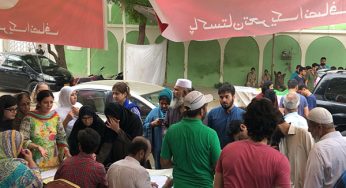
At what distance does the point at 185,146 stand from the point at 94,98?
20.1 ft

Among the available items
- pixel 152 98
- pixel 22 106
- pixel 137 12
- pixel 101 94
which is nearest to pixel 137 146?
pixel 22 106

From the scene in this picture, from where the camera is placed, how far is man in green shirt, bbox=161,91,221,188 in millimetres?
3961

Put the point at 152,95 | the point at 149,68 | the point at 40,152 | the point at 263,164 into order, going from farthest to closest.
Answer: the point at 149,68
the point at 152,95
the point at 40,152
the point at 263,164

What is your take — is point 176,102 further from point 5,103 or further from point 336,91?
point 336,91

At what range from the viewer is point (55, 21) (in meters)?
4.62

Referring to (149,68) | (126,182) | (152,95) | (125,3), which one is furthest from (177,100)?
(149,68)

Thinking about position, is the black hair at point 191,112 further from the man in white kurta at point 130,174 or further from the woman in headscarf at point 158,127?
the woman in headscarf at point 158,127

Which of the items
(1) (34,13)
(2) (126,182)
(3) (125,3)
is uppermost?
(3) (125,3)

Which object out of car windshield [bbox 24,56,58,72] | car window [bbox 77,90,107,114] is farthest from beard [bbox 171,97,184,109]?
car windshield [bbox 24,56,58,72]

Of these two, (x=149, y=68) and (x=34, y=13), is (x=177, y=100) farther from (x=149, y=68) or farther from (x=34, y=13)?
(x=149, y=68)

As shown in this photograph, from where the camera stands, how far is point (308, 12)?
4.63 meters

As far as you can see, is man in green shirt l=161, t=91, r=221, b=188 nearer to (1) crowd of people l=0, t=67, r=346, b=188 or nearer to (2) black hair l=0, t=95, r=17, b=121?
(1) crowd of people l=0, t=67, r=346, b=188

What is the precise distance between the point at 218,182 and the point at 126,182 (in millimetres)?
886

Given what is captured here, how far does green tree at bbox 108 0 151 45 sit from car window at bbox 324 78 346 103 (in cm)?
936
